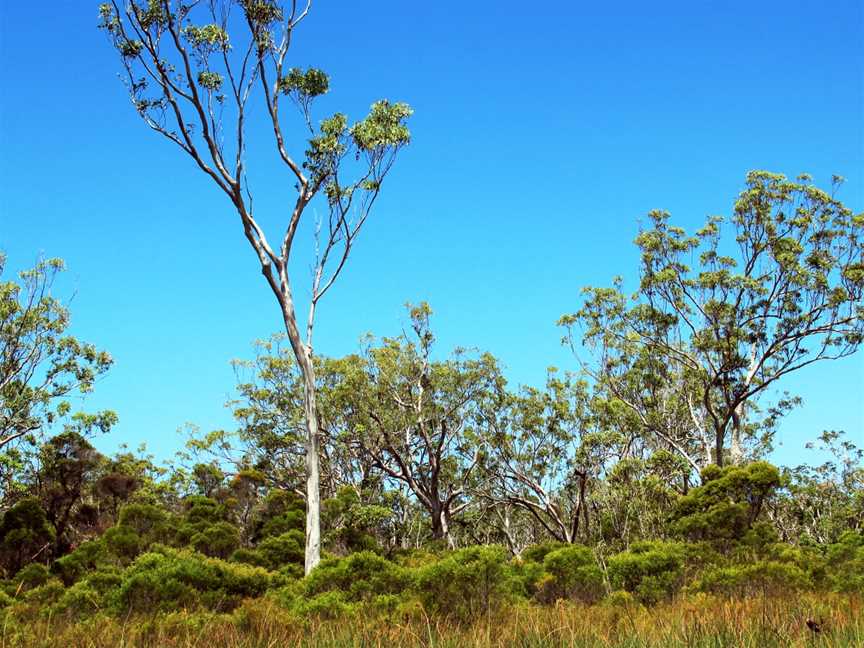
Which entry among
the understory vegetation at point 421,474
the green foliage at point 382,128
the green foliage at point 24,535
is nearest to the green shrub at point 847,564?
the understory vegetation at point 421,474

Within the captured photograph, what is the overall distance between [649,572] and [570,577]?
134 centimetres

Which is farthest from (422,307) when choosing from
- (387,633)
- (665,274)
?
(387,633)

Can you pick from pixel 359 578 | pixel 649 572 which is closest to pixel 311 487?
pixel 359 578

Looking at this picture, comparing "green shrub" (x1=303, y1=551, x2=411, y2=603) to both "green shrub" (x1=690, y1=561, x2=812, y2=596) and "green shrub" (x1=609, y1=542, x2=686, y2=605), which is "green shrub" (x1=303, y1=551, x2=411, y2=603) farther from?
"green shrub" (x1=690, y1=561, x2=812, y2=596)

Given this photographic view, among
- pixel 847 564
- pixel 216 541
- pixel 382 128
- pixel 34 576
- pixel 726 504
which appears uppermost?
pixel 382 128

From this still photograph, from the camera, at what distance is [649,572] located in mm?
13211

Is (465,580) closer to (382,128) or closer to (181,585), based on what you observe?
(181,585)

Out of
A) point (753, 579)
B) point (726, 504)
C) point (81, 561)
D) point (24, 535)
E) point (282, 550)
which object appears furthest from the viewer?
point (24, 535)

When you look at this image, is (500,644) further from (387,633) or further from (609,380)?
(609,380)

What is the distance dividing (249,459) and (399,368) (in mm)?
8555

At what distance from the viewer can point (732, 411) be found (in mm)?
22422

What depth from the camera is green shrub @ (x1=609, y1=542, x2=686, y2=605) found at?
12.8 m

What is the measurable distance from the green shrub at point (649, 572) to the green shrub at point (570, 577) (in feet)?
1.09

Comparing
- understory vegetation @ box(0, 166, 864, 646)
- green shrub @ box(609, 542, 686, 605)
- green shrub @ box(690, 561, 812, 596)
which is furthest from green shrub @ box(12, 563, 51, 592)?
green shrub @ box(690, 561, 812, 596)
